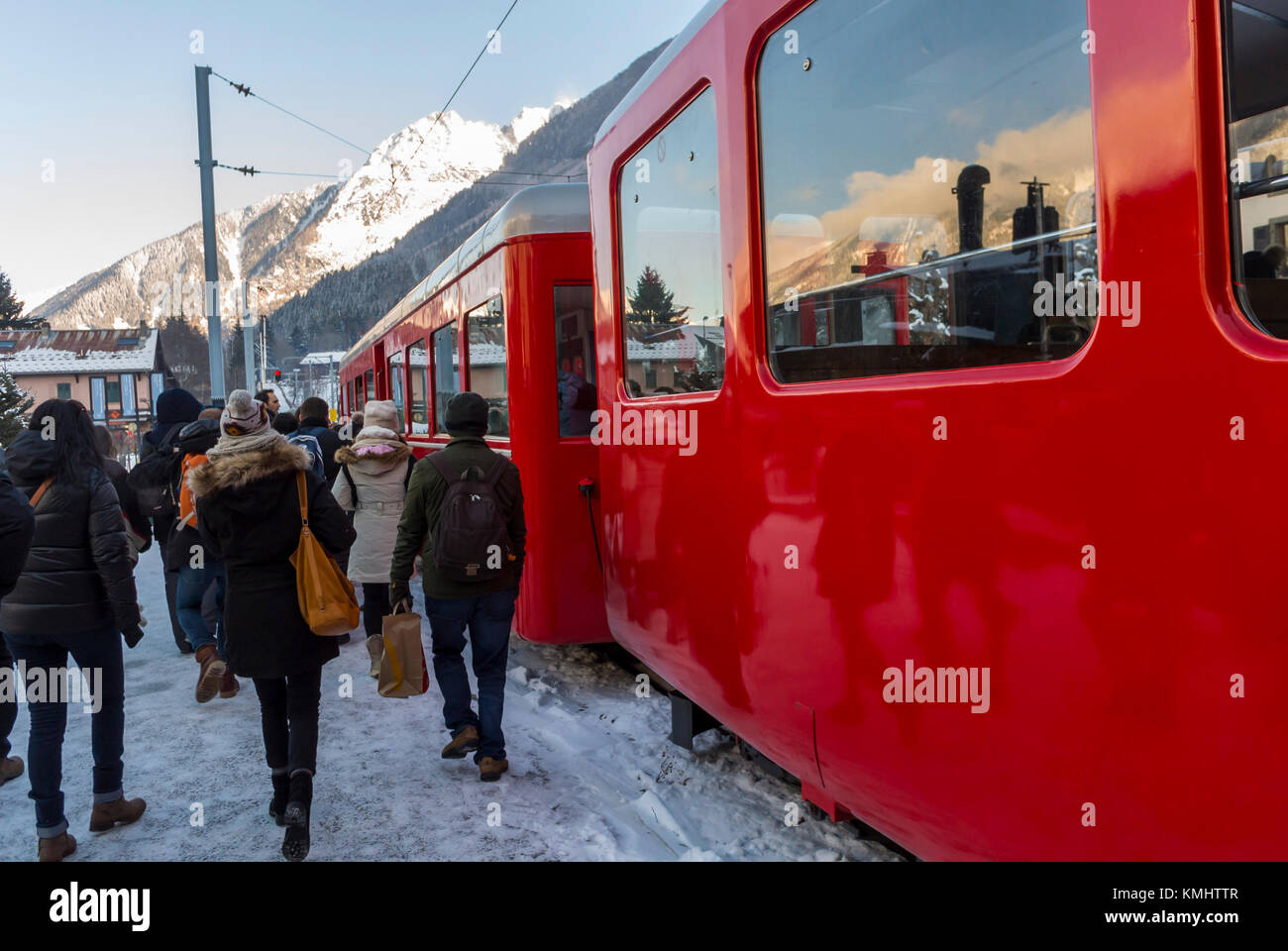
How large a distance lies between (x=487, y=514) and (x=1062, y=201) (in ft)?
9.41

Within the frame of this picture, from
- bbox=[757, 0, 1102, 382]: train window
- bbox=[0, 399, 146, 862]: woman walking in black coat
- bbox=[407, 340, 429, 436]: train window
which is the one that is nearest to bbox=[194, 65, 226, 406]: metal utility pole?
bbox=[407, 340, 429, 436]: train window

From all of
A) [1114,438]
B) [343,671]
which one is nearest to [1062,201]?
[1114,438]

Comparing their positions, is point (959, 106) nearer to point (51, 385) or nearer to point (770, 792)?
point (770, 792)

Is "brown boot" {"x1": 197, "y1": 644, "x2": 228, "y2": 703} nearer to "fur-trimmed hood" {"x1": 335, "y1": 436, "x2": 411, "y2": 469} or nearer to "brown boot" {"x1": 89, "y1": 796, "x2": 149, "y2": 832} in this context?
"fur-trimmed hood" {"x1": 335, "y1": 436, "x2": 411, "y2": 469}

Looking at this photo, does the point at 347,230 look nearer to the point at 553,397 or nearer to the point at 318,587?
the point at 553,397

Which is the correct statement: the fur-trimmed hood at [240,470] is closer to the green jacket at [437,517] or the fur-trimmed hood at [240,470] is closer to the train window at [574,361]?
the green jacket at [437,517]

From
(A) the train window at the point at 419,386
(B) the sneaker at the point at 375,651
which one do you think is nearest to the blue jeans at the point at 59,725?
(B) the sneaker at the point at 375,651

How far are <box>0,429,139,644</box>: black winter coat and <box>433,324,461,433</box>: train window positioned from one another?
3.32m

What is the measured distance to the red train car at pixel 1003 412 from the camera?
1.65 metres

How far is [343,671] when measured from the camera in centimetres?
615

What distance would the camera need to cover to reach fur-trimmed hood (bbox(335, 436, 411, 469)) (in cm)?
598

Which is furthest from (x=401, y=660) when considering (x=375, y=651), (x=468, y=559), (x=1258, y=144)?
(x=1258, y=144)

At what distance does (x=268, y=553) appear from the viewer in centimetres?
355

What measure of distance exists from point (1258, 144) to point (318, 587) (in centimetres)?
307
